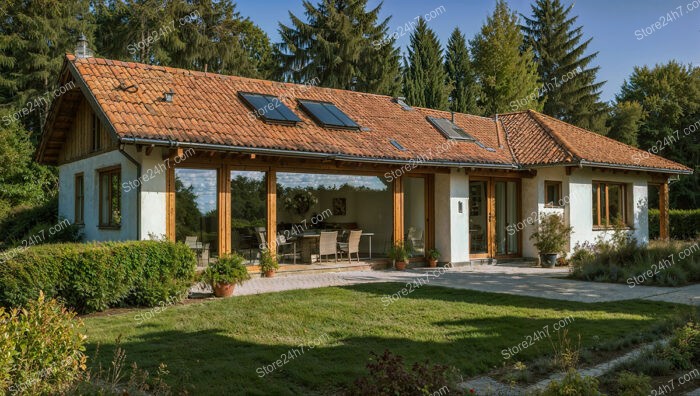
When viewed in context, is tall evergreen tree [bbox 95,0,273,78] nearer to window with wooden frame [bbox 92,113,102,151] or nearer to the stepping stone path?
window with wooden frame [bbox 92,113,102,151]

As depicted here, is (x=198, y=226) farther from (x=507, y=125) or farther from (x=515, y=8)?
(x=515, y=8)

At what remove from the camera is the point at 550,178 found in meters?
18.0

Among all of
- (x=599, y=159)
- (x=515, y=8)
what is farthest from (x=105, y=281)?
(x=515, y=8)

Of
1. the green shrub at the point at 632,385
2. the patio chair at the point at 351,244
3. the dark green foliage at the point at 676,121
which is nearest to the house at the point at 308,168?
the patio chair at the point at 351,244

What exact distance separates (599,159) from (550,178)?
62.1 inches

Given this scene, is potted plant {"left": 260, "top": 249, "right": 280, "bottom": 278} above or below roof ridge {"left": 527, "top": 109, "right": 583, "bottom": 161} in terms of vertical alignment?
below

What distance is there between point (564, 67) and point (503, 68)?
297 inches

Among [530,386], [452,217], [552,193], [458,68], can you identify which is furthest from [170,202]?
[458,68]

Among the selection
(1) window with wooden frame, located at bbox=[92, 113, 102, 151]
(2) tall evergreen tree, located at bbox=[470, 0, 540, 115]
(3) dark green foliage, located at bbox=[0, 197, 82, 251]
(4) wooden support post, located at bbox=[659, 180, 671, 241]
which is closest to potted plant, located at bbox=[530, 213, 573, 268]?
(4) wooden support post, located at bbox=[659, 180, 671, 241]

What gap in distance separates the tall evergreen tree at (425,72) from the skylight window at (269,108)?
17.1 meters

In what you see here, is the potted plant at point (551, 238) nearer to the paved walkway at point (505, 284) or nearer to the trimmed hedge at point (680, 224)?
the paved walkway at point (505, 284)

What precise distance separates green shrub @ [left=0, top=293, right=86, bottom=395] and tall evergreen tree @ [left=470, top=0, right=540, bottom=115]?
33933 millimetres

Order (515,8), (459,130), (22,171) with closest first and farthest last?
1. (459,130)
2. (22,171)
3. (515,8)

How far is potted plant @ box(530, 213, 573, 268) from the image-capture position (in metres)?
16.6
